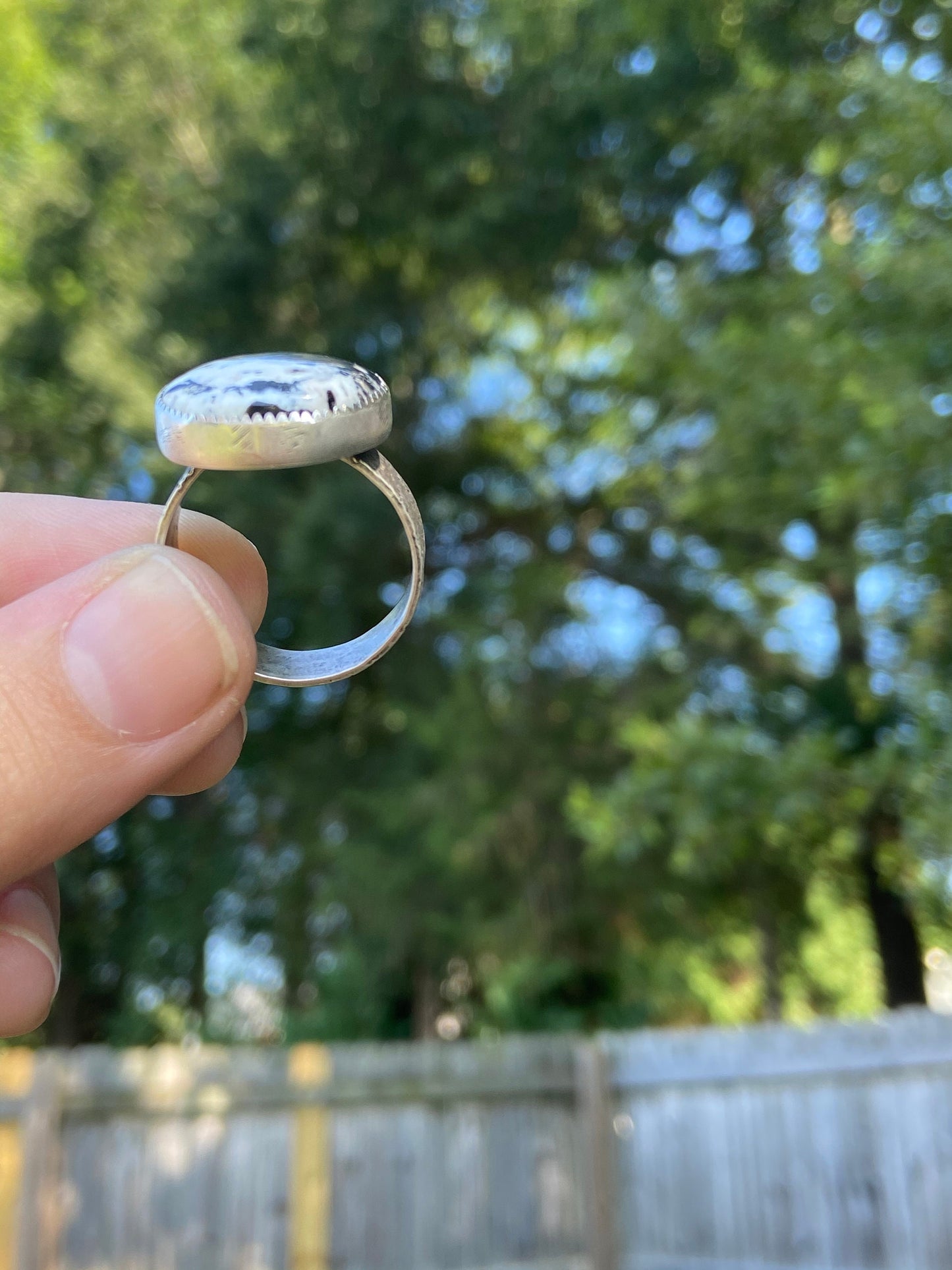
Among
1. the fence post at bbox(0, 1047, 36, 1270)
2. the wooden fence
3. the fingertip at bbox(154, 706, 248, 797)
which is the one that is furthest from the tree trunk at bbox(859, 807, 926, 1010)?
the fingertip at bbox(154, 706, 248, 797)

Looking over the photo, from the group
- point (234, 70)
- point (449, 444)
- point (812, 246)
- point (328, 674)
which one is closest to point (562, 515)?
point (449, 444)

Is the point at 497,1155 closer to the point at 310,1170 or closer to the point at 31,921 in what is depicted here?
the point at 310,1170

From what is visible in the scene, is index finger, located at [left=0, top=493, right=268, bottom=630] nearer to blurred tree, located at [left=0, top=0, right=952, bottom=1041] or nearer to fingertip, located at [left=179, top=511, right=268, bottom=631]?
fingertip, located at [left=179, top=511, right=268, bottom=631]

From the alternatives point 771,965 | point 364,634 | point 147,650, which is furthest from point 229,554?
point 771,965

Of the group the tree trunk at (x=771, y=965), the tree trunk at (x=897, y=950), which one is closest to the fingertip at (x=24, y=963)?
the tree trunk at (x=897, y=950)

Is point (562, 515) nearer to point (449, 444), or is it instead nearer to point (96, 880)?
point (449, 444)

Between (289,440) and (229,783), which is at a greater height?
(289,440)
